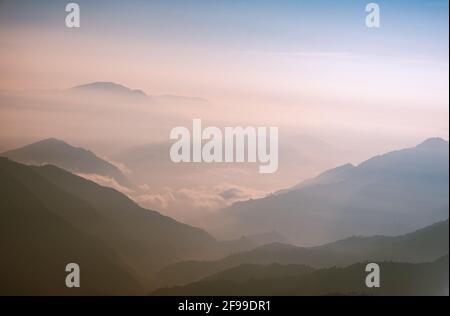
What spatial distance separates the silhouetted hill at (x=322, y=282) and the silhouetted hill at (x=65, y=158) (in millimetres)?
1007

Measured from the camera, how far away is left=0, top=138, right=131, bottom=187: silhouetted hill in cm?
424

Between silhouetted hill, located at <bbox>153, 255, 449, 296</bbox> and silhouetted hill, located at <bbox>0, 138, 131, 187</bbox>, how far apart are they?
1007 mm

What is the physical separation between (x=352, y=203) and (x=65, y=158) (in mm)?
2265

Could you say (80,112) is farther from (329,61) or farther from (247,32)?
(329,61)

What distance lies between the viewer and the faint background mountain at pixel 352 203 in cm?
443

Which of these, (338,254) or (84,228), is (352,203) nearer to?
(338,254)

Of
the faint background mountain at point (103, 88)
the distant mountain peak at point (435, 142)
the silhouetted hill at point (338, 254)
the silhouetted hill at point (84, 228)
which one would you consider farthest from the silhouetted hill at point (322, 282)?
the faint background mountain at point (103, 88)

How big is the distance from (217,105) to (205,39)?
1.72 ft

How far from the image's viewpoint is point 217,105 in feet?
14.4

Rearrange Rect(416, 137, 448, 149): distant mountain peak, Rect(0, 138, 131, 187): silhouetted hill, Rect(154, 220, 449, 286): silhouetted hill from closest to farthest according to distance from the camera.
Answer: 1. Rect(0, 138, 131, 187): silhouetted hill
2. Rect(154, 220, 449, 286): silhouetted hill
3. Rect(416, 137, 448, 149): distant mountain peak

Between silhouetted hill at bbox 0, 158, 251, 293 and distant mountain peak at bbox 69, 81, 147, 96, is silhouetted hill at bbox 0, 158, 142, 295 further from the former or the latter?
distant mountain peak at bbox 69, 81, 147, 96

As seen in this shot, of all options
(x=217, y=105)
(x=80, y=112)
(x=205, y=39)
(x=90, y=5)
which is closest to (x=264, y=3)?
(x=205, y=39)

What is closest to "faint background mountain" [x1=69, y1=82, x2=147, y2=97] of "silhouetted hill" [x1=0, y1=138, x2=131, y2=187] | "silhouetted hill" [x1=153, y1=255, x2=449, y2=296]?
"silhouetted hill" [x1=0, y1=138, x2=131, y2=187]

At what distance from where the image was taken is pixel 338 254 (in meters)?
4.43
